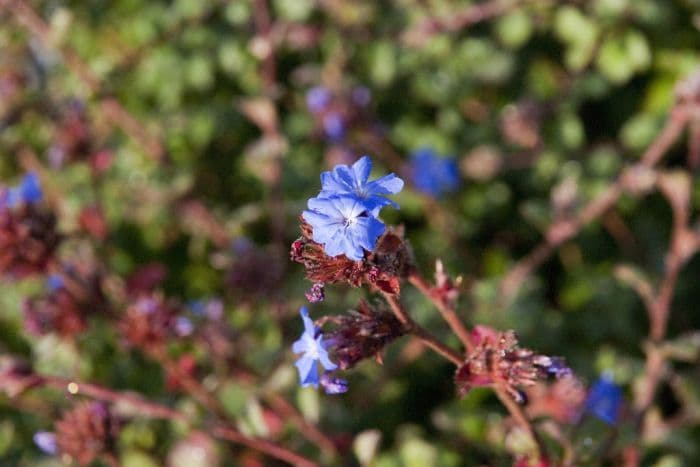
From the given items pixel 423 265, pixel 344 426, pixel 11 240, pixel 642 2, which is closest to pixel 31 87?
pixel 11 240

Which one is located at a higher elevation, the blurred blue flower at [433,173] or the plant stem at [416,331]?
the blurred blue flower at [433,173]

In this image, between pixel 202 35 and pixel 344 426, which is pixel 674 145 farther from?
pixel 202 35

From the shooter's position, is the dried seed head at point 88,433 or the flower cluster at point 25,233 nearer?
the dried seed head at point 88,433

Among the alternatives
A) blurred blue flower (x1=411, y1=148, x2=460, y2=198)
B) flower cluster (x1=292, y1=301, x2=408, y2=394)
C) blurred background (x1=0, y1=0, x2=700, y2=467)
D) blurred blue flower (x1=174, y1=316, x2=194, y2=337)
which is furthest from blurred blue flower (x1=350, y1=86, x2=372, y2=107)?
flower cluster (x1=292, y1=301, x2=408, y2=394)

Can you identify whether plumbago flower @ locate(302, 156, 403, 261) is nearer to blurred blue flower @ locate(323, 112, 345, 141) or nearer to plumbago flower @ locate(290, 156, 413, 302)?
plumbago flower @ locate(290, 156, 413, 302)

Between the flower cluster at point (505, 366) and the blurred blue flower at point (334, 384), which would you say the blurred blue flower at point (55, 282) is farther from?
the flower cluster at point (505, 366)

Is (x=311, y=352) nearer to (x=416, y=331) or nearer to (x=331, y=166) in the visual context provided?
(x=416, y=331)

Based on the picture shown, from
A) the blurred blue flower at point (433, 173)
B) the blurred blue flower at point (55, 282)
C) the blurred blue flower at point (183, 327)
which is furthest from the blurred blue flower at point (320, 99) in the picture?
the blurred blue flower at point (55, 282)
